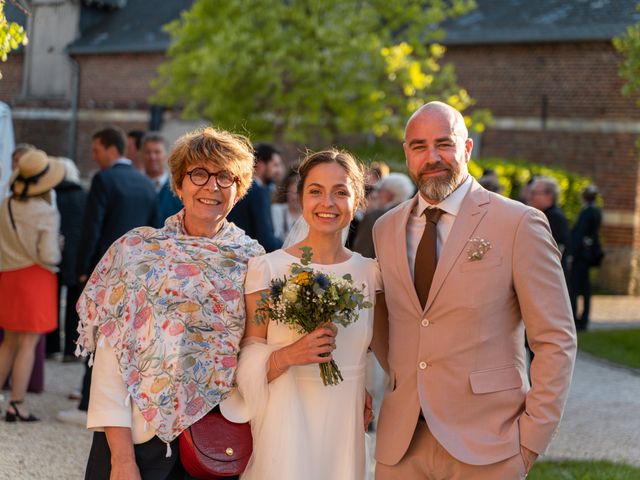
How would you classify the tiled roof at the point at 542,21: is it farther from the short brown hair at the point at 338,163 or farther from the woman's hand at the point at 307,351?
the woman's hand at the point at 307,351

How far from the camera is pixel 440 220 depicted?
435cm

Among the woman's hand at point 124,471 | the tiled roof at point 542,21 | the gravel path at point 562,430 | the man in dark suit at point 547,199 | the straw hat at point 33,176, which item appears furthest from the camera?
the tiled roof at point 542,21

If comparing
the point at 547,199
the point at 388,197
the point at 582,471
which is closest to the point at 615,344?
the point at 547,199

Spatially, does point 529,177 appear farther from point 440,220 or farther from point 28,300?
point 440,220

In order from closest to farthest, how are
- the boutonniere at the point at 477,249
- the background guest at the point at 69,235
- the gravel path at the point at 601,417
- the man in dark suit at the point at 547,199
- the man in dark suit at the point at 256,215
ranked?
the boutonniere at the point at 477,249 < the man in dark suit at the point at 256,215 < the gravel path at the point at 601,417 < the background guest at the point at 69,235 < the man in dark suit at the point at 547,199

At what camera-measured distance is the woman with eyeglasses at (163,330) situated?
3.99 metres

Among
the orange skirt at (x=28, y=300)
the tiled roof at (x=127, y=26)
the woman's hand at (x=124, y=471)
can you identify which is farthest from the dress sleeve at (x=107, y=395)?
the tiled roof at (x=127, y=26)

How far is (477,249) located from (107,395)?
1.53 meters

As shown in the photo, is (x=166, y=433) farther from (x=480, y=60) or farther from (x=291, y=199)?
(x=480, y=60)

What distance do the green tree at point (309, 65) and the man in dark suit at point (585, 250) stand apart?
6.45m

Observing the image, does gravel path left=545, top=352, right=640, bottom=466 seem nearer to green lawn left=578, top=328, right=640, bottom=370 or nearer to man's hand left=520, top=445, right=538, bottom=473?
green lawn left=578, top=328, right=640, bottom=370

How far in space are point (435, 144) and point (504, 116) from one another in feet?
69.9

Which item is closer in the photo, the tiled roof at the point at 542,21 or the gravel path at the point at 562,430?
the gravel path at the point at 562,430

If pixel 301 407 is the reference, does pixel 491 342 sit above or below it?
above
